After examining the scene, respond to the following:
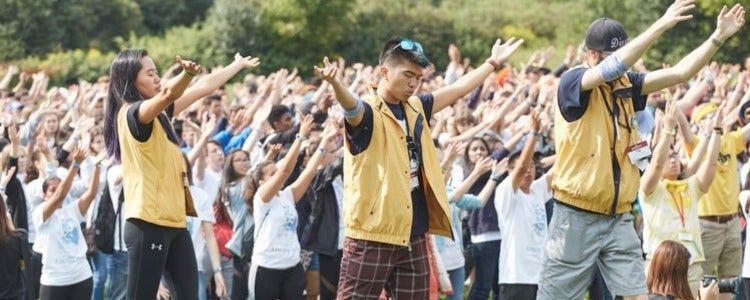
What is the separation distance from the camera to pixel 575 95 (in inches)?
320

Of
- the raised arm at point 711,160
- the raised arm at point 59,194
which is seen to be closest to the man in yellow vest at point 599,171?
the raised arm at point 711,160

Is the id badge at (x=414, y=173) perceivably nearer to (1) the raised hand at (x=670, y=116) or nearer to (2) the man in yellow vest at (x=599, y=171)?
(2) the man in yellow vest at (x=599, y=171)

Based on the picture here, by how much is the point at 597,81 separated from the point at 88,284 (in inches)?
206

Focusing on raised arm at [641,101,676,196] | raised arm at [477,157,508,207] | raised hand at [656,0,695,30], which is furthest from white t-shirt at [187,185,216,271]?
raised hand at [656,0,695,30]

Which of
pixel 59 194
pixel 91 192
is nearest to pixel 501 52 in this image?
pixel 59 194

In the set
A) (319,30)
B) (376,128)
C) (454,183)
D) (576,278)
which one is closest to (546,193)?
(454,183)

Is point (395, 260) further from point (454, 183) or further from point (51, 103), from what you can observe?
point (51, 103)

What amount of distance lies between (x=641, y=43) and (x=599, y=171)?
89 centimetres

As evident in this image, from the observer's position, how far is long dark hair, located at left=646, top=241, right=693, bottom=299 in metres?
9.08

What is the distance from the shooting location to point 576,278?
27.5 feet

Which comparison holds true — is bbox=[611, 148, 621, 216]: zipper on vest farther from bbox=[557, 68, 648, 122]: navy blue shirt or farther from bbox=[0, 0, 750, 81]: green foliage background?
bbox=[0, 0, 750, 81]: green foliage background

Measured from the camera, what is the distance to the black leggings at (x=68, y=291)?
11.1 m

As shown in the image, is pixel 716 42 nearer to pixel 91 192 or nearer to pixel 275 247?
pixel 275 247

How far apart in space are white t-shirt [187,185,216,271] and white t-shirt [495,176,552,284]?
2542mm
